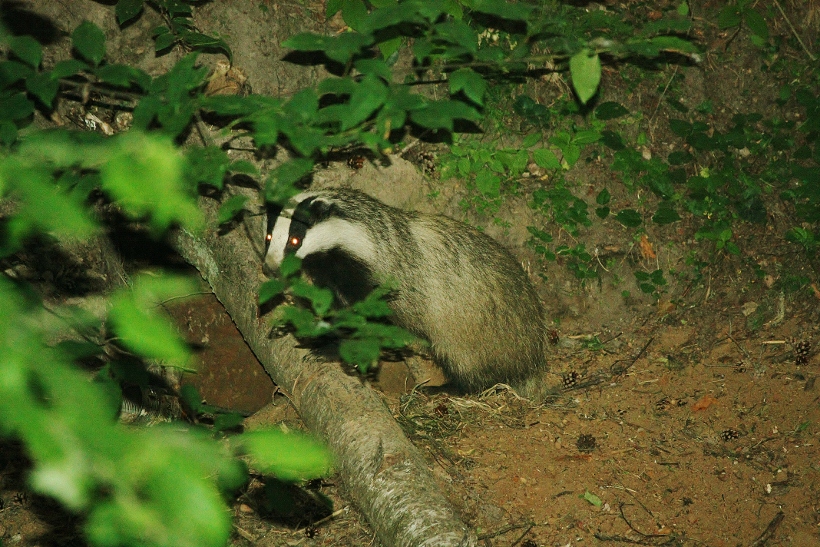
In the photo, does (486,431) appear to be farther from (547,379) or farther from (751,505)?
(751,505)

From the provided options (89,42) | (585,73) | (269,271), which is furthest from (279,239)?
(585,73)

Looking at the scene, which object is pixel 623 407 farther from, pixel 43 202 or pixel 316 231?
pixel 43 202

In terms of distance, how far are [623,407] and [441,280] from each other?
1412mm

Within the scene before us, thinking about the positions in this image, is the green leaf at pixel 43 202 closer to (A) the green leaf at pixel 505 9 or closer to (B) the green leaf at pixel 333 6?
(A) the green leaf at pixel 505 9

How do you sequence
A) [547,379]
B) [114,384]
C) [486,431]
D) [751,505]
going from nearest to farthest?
[114,384] → [751,505] → [486,431] → [547,379]

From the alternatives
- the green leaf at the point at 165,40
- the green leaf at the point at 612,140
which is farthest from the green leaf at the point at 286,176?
the green leaf at the point at 612,140

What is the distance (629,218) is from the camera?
16.0 feet

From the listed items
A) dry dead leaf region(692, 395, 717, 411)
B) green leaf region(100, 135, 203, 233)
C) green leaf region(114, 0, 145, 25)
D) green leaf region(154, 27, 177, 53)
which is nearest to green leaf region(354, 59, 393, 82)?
green leaf region(100, 135, 203, 233)

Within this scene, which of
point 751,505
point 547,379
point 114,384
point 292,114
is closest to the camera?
point 114,384

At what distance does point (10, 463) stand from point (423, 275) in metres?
2.53

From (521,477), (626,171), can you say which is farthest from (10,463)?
(626,171)

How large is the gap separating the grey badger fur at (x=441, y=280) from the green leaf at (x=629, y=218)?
859 mm

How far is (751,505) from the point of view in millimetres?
3602

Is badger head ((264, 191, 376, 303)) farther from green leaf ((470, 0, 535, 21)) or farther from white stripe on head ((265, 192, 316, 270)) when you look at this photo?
green leaf ((470, 0, 535, 21))
